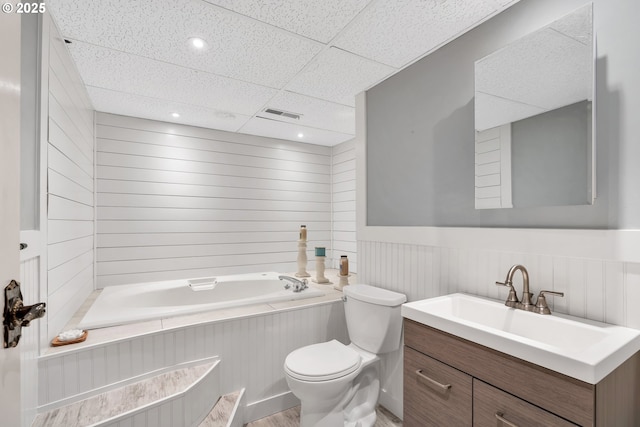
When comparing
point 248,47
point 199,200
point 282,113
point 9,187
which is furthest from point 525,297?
point 199,200

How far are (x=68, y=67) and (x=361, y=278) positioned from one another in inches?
92.1

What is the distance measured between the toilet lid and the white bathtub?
1.83 feet

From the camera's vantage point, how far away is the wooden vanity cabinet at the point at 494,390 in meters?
0.86

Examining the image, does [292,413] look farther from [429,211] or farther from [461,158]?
[461,158]

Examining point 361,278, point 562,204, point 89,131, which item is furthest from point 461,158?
point 89,131

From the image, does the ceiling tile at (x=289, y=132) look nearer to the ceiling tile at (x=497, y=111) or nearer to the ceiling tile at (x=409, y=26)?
the ceiling tile at (x=409, y=26)

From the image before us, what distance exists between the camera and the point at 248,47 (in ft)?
5.70

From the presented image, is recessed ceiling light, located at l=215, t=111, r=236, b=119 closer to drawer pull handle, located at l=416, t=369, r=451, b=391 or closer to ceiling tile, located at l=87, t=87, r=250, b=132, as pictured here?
ceiling tile, located at l=87, t=87, r=250, b=132

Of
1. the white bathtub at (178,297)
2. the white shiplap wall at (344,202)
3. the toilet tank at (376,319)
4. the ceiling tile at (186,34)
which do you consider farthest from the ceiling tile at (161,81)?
the toilet tank at (376,319)

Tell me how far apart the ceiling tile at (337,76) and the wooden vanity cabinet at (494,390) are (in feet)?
5.09

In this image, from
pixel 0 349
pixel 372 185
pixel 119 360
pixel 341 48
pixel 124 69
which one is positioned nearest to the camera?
pixel 0 349

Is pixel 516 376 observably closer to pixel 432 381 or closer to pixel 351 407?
pixel 432 381

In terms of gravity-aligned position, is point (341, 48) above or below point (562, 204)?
above

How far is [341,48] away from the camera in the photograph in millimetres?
1755
